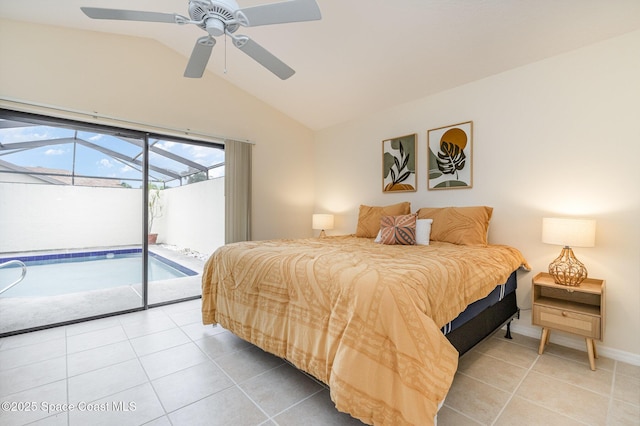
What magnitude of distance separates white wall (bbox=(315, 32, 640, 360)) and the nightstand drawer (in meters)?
0.49

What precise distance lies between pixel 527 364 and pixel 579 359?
18.3 inches

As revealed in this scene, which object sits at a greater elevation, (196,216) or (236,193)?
(236,193)

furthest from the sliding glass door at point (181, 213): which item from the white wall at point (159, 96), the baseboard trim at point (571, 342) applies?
the baseboard trim at point (571, 342)

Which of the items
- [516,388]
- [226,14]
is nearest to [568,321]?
[516,388]

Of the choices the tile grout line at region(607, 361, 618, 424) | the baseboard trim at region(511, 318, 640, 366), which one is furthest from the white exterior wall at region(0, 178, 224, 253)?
the tile grout line at region(607, 361, 618, 424)

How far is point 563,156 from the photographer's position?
2.47m

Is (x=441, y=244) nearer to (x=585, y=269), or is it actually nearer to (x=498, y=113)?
(x=585, y=269)

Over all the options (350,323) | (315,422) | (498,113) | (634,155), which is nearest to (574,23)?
(498,113)

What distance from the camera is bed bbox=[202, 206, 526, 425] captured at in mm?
1197

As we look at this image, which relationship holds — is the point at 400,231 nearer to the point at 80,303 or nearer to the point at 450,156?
the point at 450,156

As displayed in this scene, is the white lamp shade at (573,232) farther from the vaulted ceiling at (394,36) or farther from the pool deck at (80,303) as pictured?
the pool deck at (80,303)

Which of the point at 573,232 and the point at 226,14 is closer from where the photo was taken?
the point at 226,14

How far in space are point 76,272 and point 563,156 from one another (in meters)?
5.09

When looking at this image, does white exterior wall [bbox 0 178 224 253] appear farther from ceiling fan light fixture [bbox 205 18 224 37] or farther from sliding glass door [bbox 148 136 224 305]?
ceiling fan light fixture [bbox 205 18 224 37]
